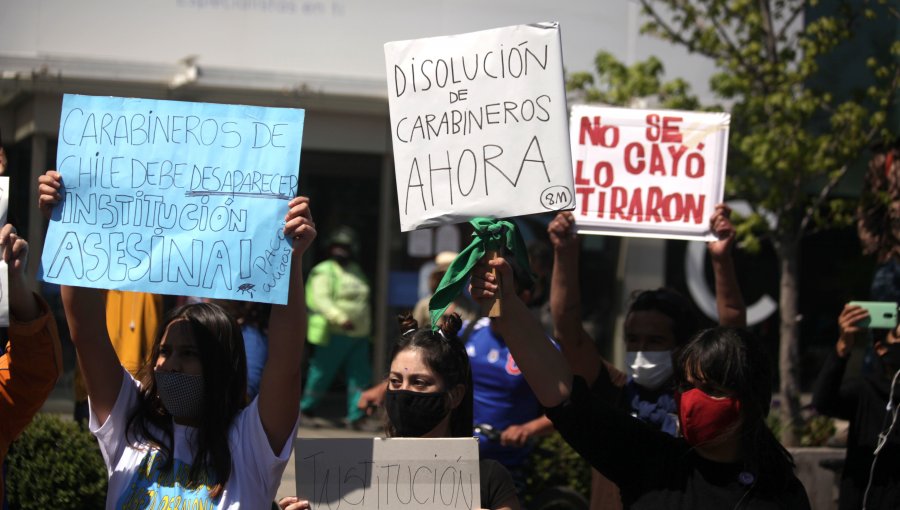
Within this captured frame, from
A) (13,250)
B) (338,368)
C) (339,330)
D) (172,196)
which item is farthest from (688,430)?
(338,368)

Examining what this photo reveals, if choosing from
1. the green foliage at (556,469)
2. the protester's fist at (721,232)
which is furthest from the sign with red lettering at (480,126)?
the green foliage at (556,469)

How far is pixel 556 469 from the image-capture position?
6293 mm

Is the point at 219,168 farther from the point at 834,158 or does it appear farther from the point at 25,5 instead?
the point at 25,5

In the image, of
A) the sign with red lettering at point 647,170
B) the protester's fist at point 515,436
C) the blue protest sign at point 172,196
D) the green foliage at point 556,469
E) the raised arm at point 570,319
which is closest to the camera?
the blue protest sign at point 172,196

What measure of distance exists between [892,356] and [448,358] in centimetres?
185

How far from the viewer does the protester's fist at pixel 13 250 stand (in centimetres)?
320

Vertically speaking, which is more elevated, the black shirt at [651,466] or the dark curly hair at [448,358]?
the dark curly hair at [448,358]

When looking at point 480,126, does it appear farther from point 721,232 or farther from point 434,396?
point 721,232

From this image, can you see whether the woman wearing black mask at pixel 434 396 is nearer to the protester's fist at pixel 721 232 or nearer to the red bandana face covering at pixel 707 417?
the red bandana face covering at pixel 707 417

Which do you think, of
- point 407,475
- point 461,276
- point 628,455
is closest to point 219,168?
Result: point 461,276

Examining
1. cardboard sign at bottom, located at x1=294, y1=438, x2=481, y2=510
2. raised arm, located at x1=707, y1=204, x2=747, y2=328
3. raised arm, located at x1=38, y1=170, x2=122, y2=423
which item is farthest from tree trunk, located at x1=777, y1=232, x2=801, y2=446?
raised arm, located at x1=38, y1=170, x2=122, y2=423

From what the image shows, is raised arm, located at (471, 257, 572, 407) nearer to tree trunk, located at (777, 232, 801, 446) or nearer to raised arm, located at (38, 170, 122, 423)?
raised arm, located at (38, 170, 122, 423)

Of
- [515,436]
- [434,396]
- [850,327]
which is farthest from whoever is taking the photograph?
[515,436]

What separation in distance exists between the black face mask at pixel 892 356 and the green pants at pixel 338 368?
6.16 m
